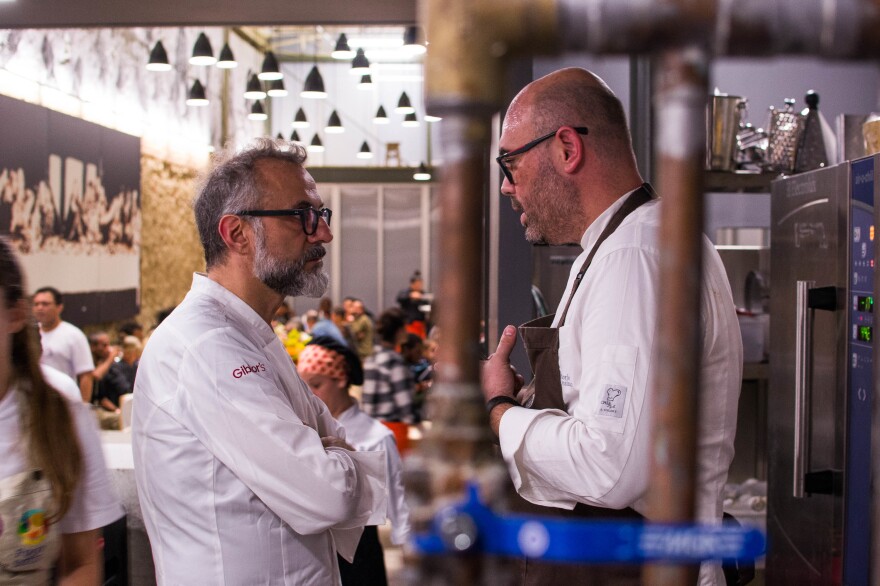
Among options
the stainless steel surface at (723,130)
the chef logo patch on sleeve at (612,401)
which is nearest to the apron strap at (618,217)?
the chef logo patch on sleeve at (612,401)

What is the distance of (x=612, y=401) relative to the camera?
1.37m

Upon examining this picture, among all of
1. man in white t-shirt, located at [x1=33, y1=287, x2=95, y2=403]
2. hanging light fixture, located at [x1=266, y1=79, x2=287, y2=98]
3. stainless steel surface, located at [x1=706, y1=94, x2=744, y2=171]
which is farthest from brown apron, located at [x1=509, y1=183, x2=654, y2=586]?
hanging light fixture, located at [x1=266, y1=79, x2=287, y2=98]

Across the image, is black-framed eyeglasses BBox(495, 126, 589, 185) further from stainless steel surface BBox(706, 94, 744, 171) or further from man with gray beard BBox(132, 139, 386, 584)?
stainless steel surface BBox(706, 94, 744, 171)

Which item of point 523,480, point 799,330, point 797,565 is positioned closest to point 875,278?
point 799,330

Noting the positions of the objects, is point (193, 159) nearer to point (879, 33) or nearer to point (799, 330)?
point (799, 330)

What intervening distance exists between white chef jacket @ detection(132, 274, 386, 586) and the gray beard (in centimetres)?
23

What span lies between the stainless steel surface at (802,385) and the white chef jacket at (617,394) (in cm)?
168

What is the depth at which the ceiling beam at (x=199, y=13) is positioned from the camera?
13.4ft

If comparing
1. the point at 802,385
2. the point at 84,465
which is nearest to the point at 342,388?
the point at 802,385

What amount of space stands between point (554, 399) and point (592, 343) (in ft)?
0.66

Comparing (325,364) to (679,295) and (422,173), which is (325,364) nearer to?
→ (679,295)

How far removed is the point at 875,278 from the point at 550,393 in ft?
4.93

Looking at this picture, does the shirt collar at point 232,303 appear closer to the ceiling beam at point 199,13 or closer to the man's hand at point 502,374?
the man's hand at point 502,374

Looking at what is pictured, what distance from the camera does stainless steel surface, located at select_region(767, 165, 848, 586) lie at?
3.03 m
